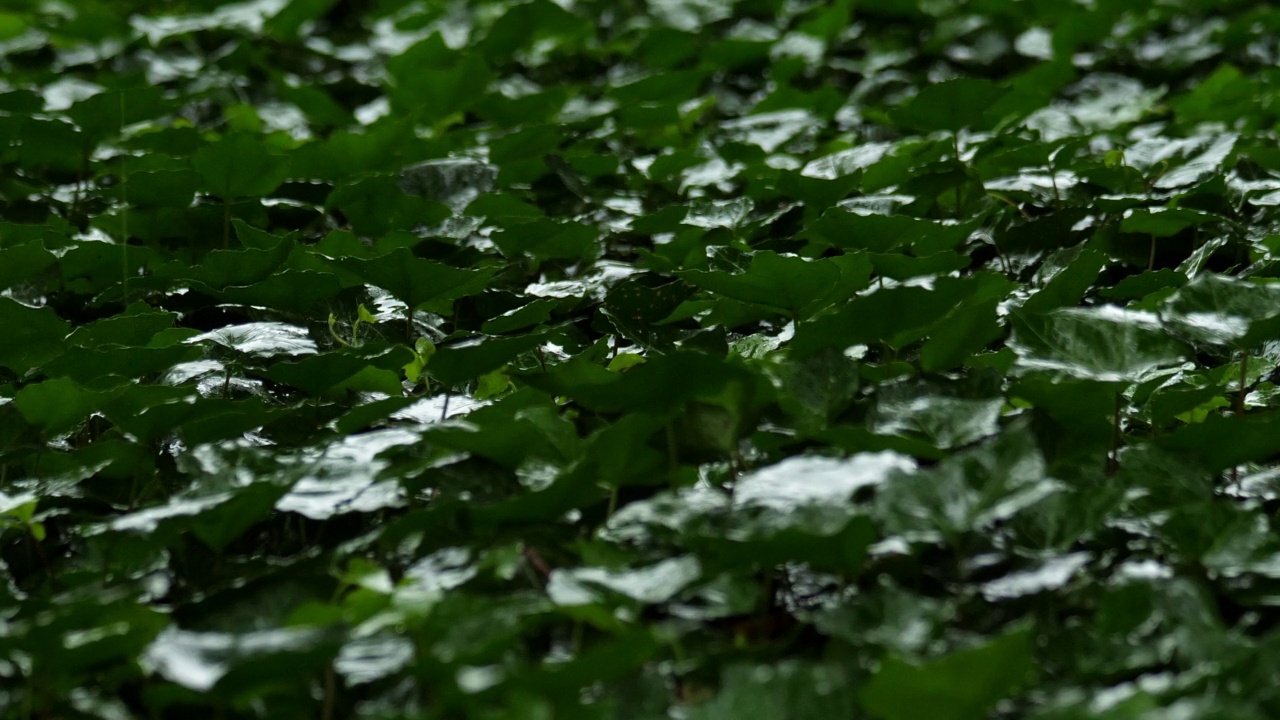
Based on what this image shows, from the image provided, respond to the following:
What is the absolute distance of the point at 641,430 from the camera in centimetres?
108

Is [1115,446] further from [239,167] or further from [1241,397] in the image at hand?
[239,167]

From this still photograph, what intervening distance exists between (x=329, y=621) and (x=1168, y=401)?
786mm

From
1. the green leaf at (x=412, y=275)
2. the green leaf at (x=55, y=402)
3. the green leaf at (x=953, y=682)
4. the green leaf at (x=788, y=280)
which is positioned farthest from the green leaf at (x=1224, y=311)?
the green leaf at (x=55, y=402)

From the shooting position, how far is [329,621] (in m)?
0.92

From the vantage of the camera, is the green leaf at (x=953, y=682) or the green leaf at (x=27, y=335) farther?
the green leaf at (x=27, y=335)

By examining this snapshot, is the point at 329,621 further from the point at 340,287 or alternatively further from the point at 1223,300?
the point at 1223,300

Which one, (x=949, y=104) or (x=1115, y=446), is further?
(x=949, y=104)

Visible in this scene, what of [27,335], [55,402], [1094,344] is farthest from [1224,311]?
[27,335]

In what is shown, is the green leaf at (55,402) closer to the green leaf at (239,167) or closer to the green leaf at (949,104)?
the green leaf at (239,167)

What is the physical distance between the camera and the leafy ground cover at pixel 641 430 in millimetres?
912

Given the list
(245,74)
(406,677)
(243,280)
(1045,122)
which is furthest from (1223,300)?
(245,74)

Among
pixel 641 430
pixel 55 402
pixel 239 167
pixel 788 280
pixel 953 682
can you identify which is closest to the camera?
pixel 953 682

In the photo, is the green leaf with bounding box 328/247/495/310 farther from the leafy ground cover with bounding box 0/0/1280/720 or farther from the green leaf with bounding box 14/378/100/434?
the green leaf with bounding box 14/378/100/434

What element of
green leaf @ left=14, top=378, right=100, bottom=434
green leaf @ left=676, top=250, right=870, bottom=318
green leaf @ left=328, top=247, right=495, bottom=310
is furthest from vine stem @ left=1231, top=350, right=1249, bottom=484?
green leaf @ left=14, top=378, right=100, bottom=434
